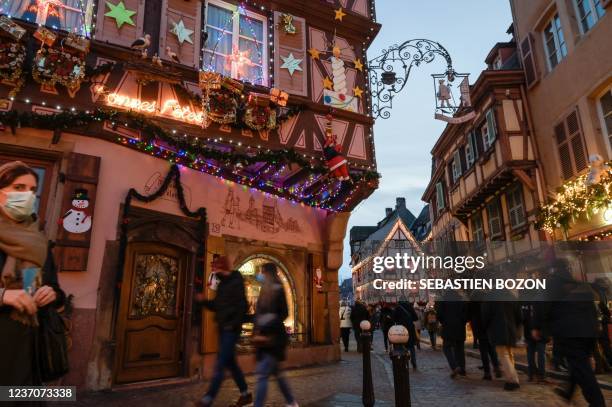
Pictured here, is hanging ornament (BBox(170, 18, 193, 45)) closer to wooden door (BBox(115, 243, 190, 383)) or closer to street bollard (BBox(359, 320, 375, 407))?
wooden door (BBox(115, 243, 190, 383))

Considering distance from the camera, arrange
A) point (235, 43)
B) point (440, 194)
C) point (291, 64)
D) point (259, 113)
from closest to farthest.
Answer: point (259, 113) → point (235, 43) → point (291, 64) → point (440, 194)

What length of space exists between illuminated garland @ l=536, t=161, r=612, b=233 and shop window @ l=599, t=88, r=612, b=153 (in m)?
1.37

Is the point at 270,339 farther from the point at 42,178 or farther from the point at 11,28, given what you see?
the point at 11,28

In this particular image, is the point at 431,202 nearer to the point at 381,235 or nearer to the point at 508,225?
the point at 508,225

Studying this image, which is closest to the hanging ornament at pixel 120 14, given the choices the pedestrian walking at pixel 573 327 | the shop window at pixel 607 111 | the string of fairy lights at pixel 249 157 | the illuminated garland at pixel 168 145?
the string of fairy lights at pixel 249 157

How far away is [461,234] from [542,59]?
9.94 meters

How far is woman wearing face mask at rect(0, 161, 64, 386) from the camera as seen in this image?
227 cm

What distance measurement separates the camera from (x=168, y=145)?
7602 mm

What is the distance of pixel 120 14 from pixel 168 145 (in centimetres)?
256

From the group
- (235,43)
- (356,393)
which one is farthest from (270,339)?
(235,43)

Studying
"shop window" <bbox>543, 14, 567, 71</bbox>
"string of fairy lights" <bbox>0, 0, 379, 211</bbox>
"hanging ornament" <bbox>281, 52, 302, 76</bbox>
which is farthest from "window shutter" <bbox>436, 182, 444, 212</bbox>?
"hanging ornament" <bbox>281, 52, 302, 76</bbox>

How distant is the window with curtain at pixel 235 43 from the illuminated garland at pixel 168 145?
196 cm

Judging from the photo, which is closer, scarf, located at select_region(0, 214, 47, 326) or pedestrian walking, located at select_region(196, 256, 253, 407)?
scarf, located at select_region(0, 214, 47, 326)

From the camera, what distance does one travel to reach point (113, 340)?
6566 mm
